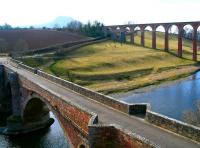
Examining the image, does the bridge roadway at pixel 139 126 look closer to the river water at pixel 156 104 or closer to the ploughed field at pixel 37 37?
the river water at pixel 156 104

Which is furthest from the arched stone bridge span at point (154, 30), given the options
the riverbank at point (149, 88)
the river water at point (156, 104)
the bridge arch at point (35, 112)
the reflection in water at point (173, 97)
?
the bridge arch at point (35, 112)

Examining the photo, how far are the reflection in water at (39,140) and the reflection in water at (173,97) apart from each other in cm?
1457

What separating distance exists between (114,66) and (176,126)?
70.4 meters

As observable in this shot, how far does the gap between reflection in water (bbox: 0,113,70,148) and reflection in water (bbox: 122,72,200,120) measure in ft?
47.8

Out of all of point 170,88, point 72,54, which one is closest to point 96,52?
point 72,54

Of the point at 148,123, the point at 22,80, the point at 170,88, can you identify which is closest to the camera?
the point at 148,123

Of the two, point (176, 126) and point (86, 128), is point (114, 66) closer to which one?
point (86, 128)

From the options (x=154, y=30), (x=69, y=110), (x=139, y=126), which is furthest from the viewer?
(x=154, y=30)

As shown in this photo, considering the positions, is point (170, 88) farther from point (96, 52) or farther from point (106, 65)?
point (96, 52)

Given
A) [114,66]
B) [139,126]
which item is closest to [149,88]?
[114,66]

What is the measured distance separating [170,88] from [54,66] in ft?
87.0

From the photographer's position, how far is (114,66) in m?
88.4

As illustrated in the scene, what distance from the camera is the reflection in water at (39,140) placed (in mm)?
37969

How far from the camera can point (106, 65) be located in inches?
3469
